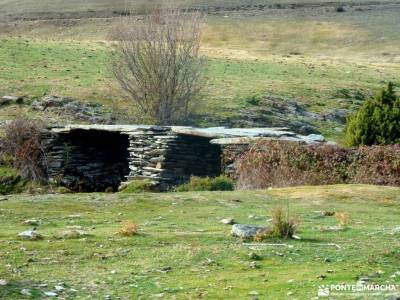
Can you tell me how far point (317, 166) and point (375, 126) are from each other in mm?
4764

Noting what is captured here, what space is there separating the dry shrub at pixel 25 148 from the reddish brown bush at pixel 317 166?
32.0 ft

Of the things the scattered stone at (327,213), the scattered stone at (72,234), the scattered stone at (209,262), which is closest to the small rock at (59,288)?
the scattered stone at (209,262)

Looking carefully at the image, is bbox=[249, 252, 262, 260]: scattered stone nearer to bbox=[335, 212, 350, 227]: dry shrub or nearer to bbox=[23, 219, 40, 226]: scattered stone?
bbox=[335, 212, 350, 227]: dry shrub

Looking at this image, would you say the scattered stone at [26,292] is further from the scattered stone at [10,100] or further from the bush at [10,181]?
the scattered stone at [10,100]

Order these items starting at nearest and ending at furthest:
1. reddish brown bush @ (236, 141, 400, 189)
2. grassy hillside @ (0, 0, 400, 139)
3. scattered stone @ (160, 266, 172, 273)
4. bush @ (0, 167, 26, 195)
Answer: scattered stone @ (160, 266, 172, 273) < reddish brown bush @ (236, 141, 400, 189) < bush @ (0, 167, 26, 195) < grassy hillside @ (0, 0, 400, 139)

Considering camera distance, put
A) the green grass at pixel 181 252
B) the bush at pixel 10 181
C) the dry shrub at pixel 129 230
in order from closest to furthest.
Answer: the green grass at pixel 181 252, the dry shrub at pixel 129 230, the bush at pixel 10 181

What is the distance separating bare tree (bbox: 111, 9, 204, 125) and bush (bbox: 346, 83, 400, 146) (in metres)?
13.7

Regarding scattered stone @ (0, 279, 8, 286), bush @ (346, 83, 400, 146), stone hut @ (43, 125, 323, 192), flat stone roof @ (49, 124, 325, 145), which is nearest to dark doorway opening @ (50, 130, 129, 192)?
stone hut @ (43, 125, 323, 192)

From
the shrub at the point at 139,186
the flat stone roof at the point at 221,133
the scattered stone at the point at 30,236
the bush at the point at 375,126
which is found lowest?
the shrub at the point at 139,186

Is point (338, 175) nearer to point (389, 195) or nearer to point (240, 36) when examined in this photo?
point (389, 195)

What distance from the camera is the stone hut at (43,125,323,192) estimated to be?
35.9 metres

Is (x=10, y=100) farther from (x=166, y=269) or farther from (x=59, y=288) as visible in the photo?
(x=59, y=288)

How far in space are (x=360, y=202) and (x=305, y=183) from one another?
567 cm

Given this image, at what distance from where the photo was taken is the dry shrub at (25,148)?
37.3 m
